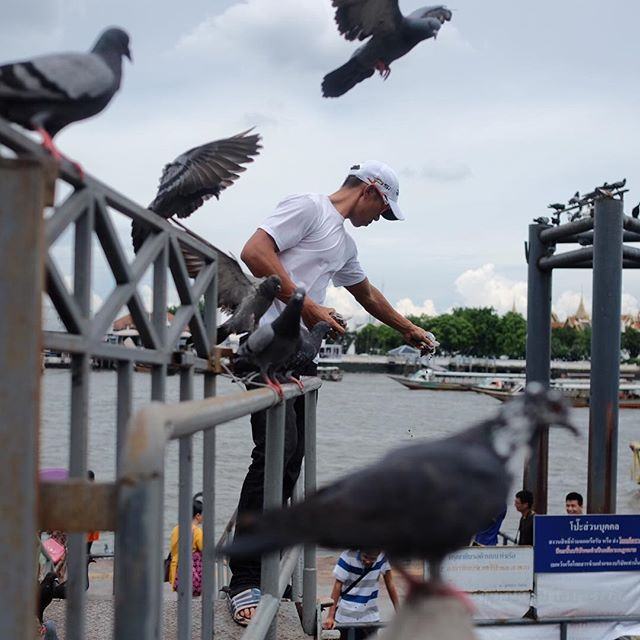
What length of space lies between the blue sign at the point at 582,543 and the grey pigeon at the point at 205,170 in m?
3.61

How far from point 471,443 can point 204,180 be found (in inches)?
124

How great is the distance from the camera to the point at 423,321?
332 feet

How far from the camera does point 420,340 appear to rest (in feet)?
15.6

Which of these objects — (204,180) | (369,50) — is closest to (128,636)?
(204,180)

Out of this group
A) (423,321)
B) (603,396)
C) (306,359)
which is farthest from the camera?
(423,321)

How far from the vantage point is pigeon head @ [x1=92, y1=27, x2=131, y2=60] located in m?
2.42

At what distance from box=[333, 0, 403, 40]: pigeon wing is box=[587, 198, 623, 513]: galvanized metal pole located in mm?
4630

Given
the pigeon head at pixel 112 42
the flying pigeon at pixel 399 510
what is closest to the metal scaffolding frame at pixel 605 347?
the pigeon head at pixel 112 42

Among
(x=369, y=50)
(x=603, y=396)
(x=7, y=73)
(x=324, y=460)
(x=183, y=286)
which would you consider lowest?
(x=324, y=460)

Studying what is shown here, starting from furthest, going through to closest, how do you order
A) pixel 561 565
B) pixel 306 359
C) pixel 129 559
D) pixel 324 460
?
pixel 324 460
pixel 561 565
pixel 306 359
pixel 129 559

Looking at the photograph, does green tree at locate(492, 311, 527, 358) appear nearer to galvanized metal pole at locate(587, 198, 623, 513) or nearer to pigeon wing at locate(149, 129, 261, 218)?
galvanized metal pole at locate(587, 198, 623, 513)

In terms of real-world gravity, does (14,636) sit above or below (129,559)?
below

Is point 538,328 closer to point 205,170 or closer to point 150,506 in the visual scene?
point 205,170

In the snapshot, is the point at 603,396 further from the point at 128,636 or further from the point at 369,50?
the point at 128,636
